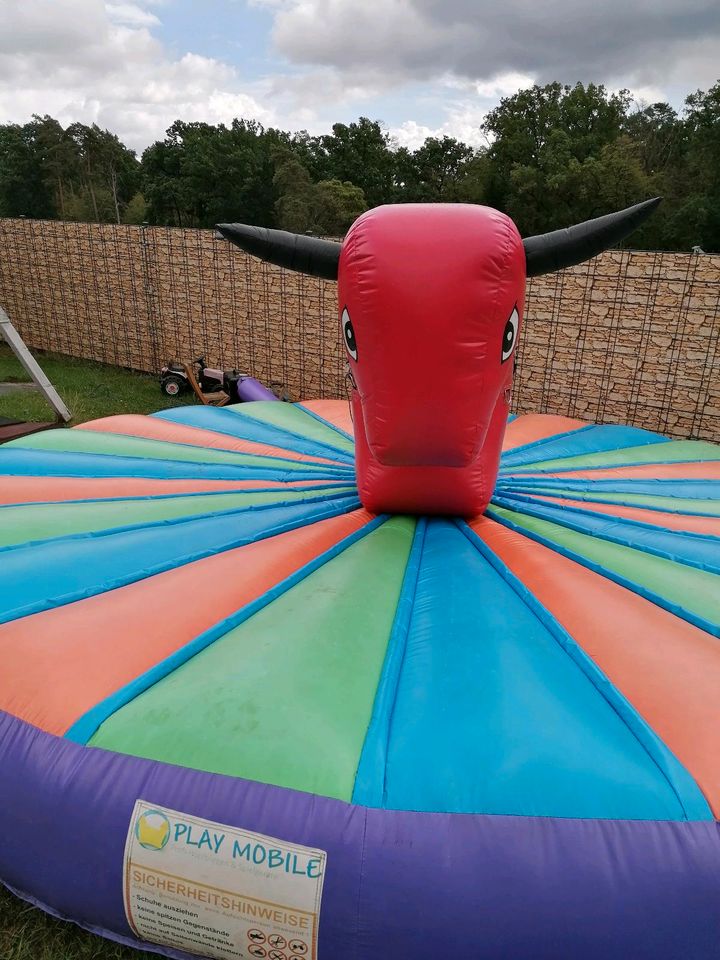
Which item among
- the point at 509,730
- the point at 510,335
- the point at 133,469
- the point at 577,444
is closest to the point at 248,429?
the point at 133,469

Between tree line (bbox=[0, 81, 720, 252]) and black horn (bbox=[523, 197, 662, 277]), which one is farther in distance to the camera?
tree line (bbox=[0, 81, 720, 252])

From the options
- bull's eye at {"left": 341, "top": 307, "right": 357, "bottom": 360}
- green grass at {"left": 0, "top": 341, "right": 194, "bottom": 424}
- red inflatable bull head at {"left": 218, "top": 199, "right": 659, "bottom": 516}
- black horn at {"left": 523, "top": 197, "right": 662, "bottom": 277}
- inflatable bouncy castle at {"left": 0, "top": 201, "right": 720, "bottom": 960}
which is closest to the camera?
inflatable bouncy castle at {"left": 0, "top": 201, "right": 720, "bottom": 960}

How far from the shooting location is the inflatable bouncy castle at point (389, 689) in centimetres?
149

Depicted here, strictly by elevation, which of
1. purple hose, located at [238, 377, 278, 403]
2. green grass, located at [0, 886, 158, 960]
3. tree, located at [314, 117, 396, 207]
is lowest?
green grass, located at [0, 886, 158, 960]

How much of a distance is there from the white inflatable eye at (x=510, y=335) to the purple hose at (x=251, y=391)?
5.04 meters

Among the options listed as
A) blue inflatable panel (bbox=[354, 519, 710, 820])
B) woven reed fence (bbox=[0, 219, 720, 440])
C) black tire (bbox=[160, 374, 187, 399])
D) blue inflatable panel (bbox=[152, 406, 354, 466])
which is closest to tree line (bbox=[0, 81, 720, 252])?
woven reed fence (bbox=[0, 219, 720, 440])

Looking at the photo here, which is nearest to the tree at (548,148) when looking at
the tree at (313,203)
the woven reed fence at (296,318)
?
the tree at (313,203)

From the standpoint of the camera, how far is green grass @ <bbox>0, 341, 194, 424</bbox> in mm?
7969

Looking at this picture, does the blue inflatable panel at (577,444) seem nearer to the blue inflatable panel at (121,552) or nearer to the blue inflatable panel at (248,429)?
the blue inflatable panel at (248,429)

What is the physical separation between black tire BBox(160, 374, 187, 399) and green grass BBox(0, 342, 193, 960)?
0.11 m

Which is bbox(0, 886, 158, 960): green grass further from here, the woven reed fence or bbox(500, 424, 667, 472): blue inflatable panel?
the woven reed fence

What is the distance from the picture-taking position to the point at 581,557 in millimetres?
2629

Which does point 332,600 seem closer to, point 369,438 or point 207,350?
point 369,438

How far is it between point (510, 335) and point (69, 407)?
677 centimetres
